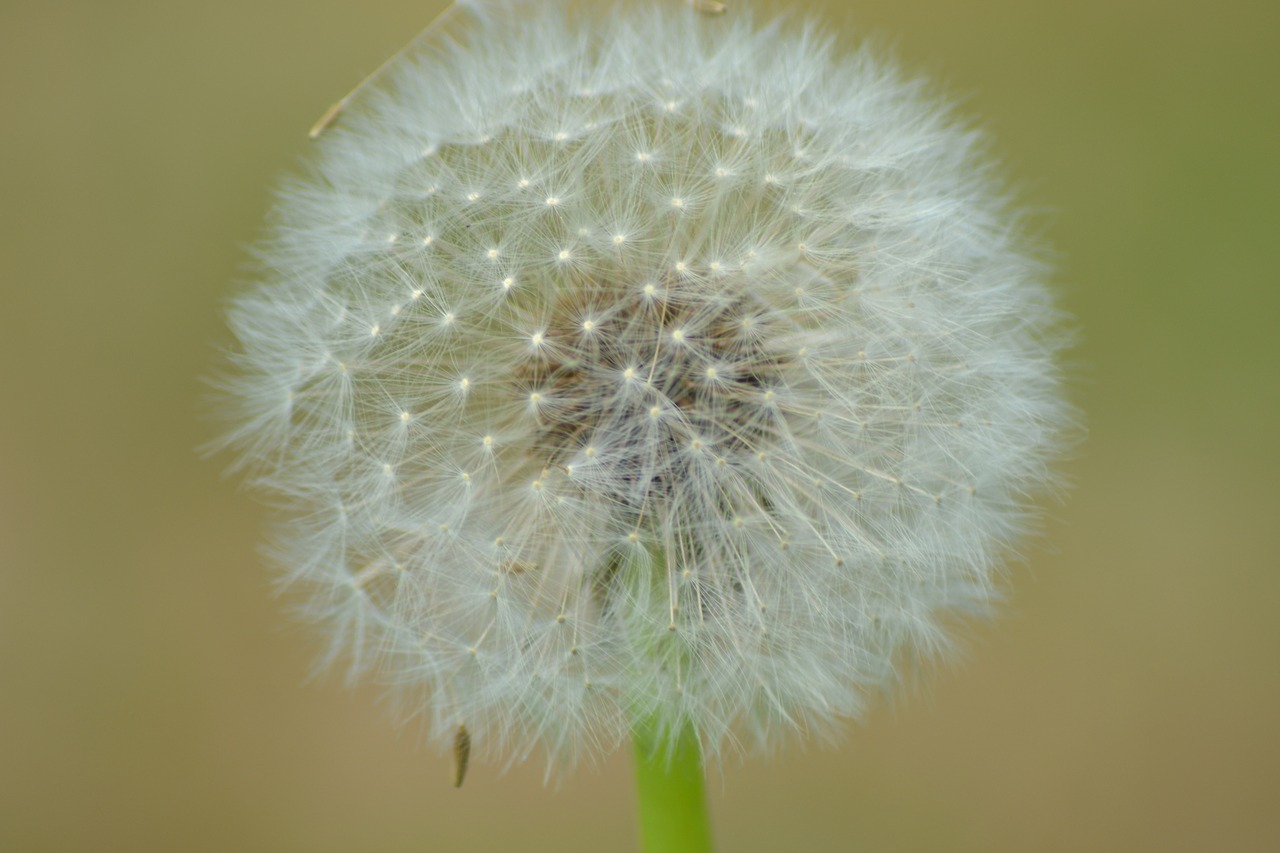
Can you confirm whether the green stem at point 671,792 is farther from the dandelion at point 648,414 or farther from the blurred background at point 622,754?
the blurred background at point 622,754

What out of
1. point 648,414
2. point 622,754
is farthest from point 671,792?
point 622,754

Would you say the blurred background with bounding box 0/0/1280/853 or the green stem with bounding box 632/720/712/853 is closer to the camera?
the green stem with bounding box 632/720/712/853

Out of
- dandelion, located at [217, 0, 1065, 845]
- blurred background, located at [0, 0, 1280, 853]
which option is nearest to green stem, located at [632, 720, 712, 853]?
dandelion, located at [217, 0, 1065, 845]

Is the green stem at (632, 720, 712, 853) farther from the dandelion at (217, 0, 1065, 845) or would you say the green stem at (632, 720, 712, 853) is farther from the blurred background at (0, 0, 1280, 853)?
the blurred background at (0, 0, 1280, 853)

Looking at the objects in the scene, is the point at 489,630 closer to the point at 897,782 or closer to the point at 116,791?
the point at 897,782

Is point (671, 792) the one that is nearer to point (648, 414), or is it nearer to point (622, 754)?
point (648, 414)

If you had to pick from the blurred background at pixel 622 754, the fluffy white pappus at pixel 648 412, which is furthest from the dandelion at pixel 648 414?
the blurred background at pixel 622 754
